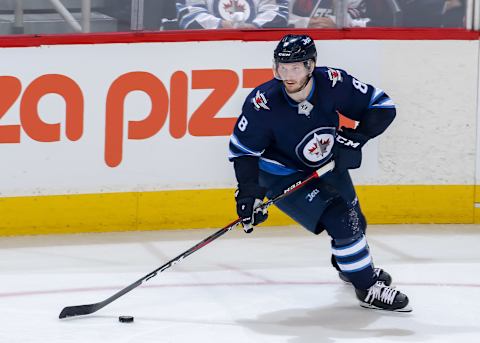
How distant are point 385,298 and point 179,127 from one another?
1.98 m

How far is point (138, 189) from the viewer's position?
6145 millimetres

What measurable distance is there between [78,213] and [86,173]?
21cm

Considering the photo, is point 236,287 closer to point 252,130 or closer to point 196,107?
point 252,130

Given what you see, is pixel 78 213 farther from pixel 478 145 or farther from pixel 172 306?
pixel 478 145

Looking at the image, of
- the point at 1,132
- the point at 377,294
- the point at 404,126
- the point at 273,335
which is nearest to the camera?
the point at 273,335

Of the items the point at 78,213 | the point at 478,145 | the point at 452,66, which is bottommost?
the point at 78,213

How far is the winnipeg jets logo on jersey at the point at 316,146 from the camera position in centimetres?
456

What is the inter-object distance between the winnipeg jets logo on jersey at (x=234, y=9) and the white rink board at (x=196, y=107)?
15 cm

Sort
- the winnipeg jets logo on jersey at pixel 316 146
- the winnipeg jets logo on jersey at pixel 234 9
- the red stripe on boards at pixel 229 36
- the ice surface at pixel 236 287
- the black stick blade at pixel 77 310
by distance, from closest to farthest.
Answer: the ice surface at pixel 236 287 < the black stick blade at pixel 77 310 < the winnipeg jets logo on jersey at pixel 316 146 < the red stripe on boards at pixel 229 36 < the winnipeg jets logo on jersey at pixel 234 9

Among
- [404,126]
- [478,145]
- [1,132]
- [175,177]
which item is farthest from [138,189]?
[478,145]

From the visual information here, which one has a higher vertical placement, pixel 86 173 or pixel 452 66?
pixel 452 66

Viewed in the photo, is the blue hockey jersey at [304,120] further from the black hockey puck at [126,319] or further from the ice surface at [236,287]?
the black hockey puck at [126,319]

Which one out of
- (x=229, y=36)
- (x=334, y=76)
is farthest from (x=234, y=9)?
(x=334, y=76)

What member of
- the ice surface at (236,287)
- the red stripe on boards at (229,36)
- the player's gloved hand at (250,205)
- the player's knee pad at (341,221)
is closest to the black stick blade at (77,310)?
the ice surface at (236,287)
